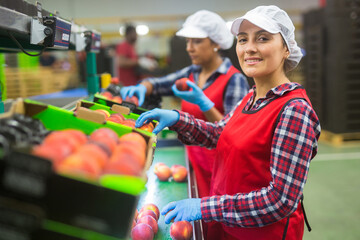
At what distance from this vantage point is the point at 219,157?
1654 mm

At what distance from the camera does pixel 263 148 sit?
136cm

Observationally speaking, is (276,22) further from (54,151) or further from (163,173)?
(163,173)

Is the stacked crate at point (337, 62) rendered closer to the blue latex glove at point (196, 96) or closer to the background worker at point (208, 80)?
the background worker at point (208, 80)

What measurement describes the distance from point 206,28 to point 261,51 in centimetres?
119

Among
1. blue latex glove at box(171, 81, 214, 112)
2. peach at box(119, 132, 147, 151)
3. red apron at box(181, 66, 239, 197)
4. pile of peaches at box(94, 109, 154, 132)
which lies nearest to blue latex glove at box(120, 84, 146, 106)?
blue latex glove at box(171, 81, 214, 112)

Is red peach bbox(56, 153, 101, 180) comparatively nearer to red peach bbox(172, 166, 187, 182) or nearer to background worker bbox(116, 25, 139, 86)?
red peach bbox(172, 166, 187, 182)

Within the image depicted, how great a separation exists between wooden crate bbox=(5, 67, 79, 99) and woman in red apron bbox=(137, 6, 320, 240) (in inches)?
233

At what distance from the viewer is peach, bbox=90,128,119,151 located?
2.80 ft

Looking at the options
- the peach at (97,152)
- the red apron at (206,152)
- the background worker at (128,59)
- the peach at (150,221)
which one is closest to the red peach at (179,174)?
the red apron at (206,152)

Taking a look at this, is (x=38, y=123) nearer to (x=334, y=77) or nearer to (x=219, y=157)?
(x=219, y=157)

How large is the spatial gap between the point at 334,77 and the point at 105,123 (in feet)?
20.4

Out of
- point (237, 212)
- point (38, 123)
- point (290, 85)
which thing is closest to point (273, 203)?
point (237, 212)

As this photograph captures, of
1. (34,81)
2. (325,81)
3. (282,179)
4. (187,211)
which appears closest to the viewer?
(282,179)

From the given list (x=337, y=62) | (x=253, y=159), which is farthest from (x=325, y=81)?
(x=253, y=159)
